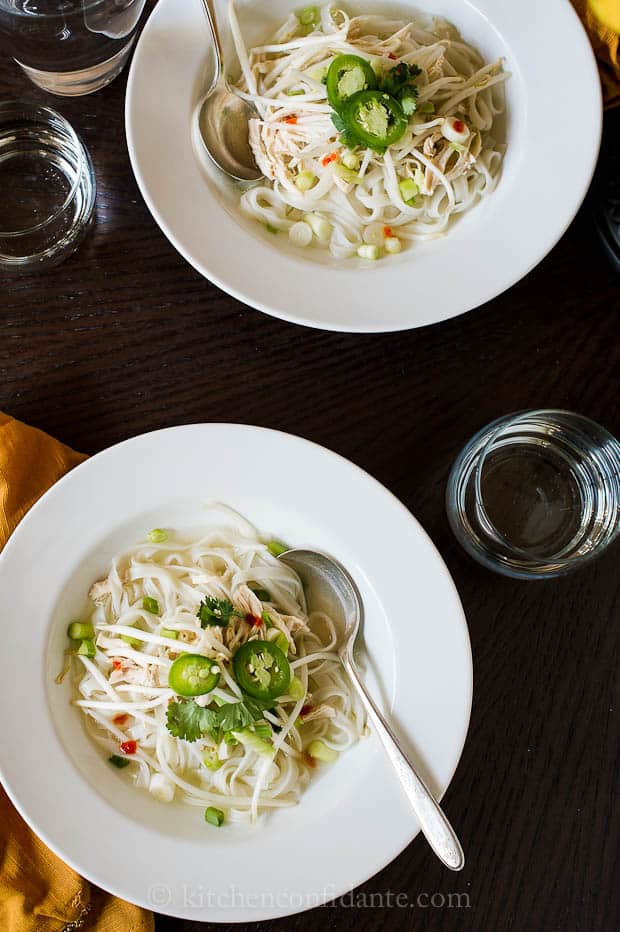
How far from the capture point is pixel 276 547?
5.39 ft

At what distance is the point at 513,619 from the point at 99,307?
105 cm

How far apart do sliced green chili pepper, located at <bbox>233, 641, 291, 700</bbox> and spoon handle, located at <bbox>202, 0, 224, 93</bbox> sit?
106cm

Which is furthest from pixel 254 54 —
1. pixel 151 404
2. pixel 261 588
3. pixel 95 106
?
pixel 261 588

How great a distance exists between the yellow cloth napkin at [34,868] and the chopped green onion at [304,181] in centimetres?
71

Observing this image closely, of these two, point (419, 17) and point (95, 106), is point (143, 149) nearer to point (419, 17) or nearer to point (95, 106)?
point (95, 106)

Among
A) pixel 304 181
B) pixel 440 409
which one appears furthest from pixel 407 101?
pixel 440 409

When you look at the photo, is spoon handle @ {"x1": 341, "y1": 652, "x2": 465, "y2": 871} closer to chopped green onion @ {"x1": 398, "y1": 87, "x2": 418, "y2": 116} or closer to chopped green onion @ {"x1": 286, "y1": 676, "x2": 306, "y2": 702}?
chopped green onion @ {"x1": 286, "y1": 676, "x2": 306, "y2": 702}

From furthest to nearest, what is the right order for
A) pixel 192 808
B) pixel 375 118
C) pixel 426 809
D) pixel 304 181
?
pixel 304 181
pixel 375 118
pixel 192 808
pixel 426 809

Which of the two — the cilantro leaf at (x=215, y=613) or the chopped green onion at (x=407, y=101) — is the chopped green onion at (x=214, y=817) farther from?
the chopped green onion at (x=407, y=101)

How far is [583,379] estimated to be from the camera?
6.08 ft

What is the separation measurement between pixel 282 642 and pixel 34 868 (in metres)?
0.63

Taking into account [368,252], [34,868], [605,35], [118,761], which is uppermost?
[605,35]

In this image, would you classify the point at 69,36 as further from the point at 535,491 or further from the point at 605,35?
the point at 535,491

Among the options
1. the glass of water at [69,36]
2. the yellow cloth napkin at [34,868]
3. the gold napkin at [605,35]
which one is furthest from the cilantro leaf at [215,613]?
the gold napkin at [605,35]
